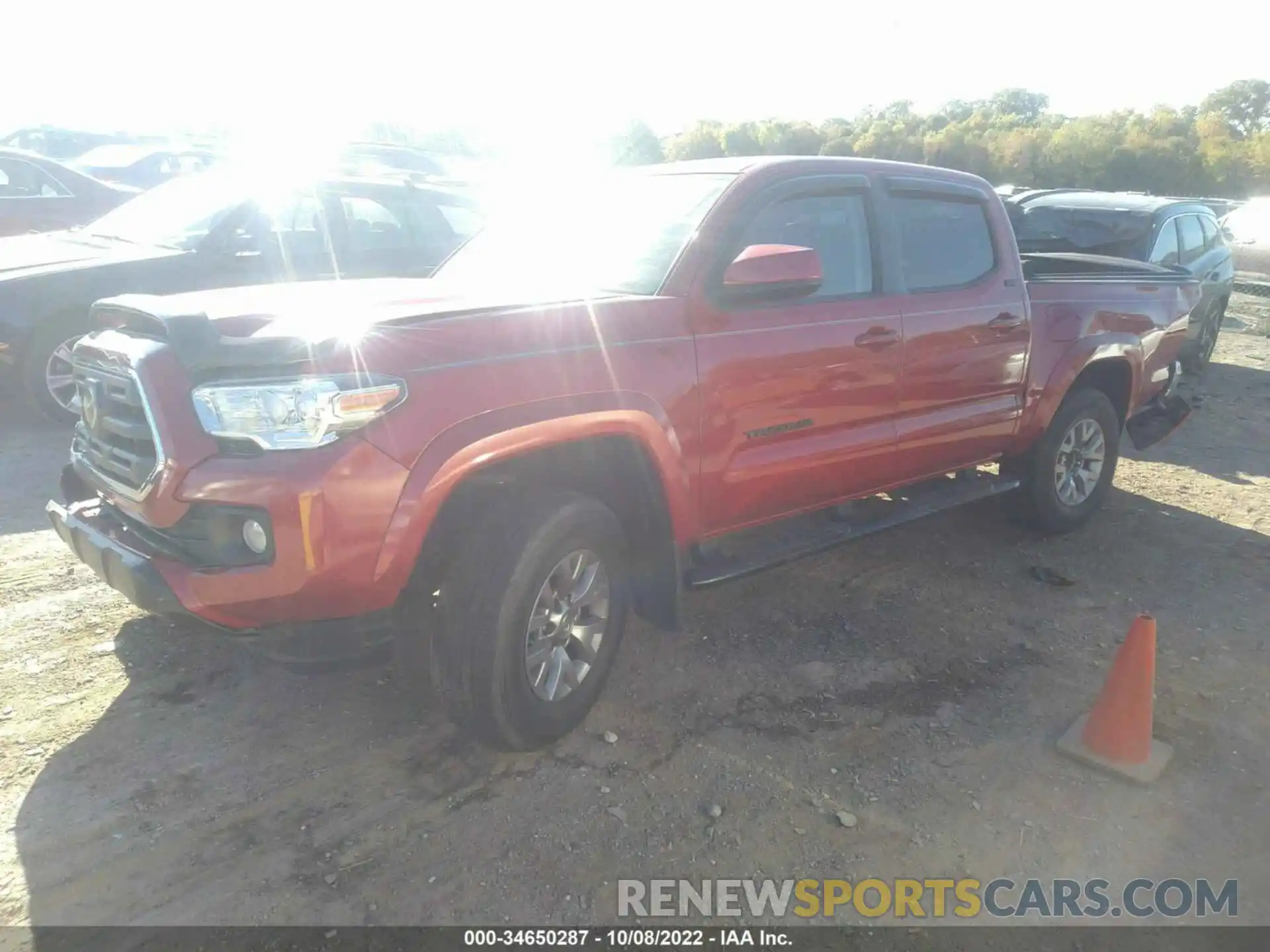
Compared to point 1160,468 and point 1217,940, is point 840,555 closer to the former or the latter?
point 1217,940

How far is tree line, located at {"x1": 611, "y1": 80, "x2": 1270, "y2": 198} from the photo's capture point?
107 ft

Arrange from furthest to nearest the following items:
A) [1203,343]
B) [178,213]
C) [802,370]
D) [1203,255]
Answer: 1. [1203,343]
2. [1203,255]
3. [178,213]
4. [802,370]

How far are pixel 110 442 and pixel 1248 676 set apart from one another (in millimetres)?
4427

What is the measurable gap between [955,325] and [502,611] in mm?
2658

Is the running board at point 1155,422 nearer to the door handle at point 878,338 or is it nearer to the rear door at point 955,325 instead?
the rear door at point 955,325

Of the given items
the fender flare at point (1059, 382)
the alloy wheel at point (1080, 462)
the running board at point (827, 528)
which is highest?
the fender flare at point (1059, 382)

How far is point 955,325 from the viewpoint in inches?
170

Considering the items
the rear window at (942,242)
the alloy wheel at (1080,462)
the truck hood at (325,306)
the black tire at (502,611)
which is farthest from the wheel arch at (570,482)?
the alloy wheel at (1080,462)

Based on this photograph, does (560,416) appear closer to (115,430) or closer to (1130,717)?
(115,430)

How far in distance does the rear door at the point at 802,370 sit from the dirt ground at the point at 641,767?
737mm

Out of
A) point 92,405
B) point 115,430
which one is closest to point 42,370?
point 92,405

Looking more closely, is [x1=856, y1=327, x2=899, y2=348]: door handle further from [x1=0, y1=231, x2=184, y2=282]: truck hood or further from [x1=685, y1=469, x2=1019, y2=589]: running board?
[x1=0, y1=231, x2=184, y2=282]: truck hood

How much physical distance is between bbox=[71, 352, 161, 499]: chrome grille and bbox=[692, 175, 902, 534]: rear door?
179 cm

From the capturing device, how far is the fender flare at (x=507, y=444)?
2635 millimetres
